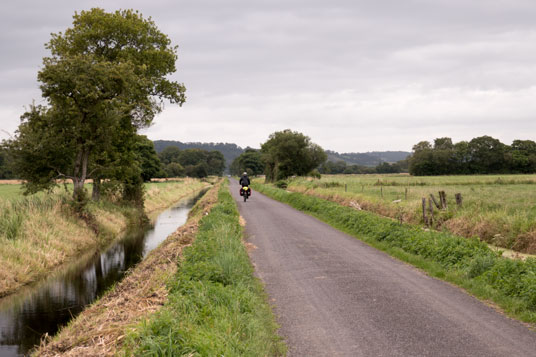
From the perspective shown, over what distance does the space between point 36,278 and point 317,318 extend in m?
10.6

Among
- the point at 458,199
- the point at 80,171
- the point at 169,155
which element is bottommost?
the point at 458,199

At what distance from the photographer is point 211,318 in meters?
5.83

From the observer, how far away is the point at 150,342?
4.57m

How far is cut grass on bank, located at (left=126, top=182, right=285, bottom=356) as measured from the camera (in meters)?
4.74

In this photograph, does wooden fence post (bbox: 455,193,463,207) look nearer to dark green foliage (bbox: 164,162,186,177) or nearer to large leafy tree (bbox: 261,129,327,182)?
large leafy tree (bbox: 261,129,327,182)

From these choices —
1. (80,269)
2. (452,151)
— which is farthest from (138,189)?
(452,151)

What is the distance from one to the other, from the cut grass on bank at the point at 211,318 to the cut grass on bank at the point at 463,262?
4726mm

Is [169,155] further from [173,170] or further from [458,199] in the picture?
[458,199]

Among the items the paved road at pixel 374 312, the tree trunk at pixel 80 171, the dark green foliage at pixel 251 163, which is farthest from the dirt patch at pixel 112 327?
the dark green foliage at pixel 251 163

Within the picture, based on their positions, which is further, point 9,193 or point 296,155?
point 296,155

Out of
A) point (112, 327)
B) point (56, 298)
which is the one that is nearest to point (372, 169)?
point (56, 298)

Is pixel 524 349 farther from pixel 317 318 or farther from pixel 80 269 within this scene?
pixel 80 269

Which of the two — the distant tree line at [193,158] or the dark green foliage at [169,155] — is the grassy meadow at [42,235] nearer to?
the distant tree line at [193,158]

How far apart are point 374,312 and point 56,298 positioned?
9.42 metres
